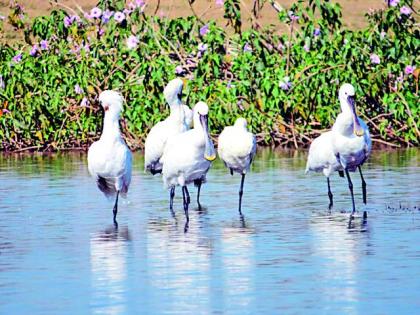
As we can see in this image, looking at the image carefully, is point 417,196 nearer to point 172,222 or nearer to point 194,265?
point 172,222

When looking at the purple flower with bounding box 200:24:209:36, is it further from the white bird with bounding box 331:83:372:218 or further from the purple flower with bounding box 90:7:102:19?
the white bird with bounding box 331:83:372:218

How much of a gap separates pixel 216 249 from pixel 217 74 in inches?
464

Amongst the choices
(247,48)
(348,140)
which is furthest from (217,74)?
(348,140)

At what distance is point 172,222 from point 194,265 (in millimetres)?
3139

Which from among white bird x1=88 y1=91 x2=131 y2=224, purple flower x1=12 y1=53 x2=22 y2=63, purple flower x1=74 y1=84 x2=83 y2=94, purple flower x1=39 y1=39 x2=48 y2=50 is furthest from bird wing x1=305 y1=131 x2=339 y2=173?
purple flower x1=12 y1=53 x2=22 y2=63

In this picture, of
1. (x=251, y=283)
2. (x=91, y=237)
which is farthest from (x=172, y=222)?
(x=251, y=283)

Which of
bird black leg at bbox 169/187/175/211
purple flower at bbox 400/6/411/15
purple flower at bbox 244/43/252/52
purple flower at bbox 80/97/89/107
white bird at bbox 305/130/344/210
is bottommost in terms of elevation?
bird black leg at bbox 169/187/175/211

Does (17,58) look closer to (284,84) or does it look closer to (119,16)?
(119,16)

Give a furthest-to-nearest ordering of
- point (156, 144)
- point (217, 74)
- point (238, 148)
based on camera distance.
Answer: point (217, 74) → point (156, 144) → point (238, 148)

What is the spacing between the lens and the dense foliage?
76.2ft

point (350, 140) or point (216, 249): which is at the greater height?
point (350, 140)

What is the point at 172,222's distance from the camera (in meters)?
14.4

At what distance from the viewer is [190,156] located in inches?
591

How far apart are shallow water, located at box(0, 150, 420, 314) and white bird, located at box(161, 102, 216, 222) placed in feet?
1.17
